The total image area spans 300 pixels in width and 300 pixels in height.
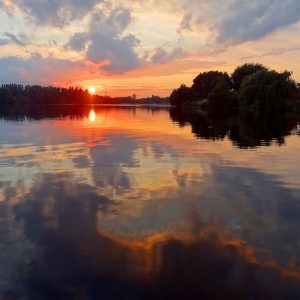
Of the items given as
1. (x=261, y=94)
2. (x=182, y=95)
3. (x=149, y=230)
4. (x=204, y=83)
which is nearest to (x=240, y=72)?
(x=204, y=83)

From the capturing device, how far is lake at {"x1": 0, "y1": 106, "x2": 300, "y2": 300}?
28.2 feet

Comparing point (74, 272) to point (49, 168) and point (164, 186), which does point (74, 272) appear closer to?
point (164, 186)

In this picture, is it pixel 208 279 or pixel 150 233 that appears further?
pixel 150 233

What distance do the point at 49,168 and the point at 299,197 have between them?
40.2 feet

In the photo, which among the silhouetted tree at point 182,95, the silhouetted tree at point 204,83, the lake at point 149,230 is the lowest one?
the lake at point 149,230

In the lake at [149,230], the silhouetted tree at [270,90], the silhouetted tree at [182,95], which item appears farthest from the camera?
the silhouetted tree at [182,95]

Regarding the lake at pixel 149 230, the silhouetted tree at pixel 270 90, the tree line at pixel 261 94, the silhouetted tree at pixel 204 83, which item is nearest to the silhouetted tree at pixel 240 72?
the silhouetted tree at pixel 204 83

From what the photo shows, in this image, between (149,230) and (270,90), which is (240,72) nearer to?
(270,90)

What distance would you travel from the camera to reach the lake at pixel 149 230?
8.61m

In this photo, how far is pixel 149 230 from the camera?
11688 millimetres

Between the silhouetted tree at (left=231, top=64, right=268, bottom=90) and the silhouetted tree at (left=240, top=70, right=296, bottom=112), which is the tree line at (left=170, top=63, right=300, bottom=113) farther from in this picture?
the silhouetted tree at (left=231, top=64, right=268, bottom=90)

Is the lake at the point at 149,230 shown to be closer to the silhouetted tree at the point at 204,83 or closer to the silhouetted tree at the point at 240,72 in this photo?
the silhouetted tree at the point at 240,72

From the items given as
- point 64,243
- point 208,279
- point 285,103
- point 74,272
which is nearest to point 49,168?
point 64,243

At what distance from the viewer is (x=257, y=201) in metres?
14.9
